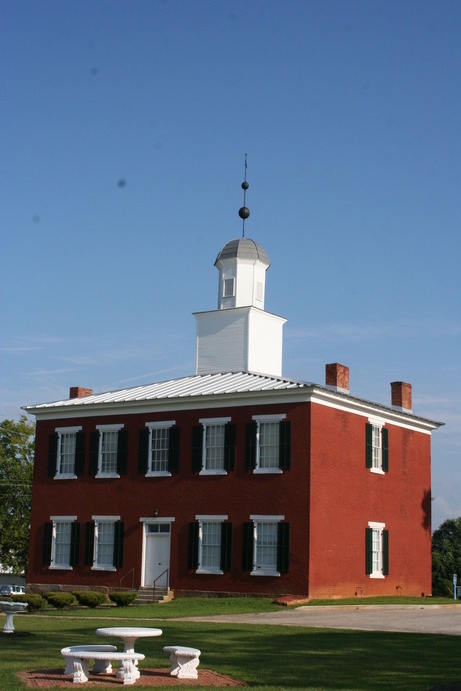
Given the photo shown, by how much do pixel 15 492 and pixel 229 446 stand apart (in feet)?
111

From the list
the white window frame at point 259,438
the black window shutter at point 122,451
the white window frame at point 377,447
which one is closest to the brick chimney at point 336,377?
the white window frame at point 377,447

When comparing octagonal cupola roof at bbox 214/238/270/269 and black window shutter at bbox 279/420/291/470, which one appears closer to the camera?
black window shutter at bbox 279/420/291/470

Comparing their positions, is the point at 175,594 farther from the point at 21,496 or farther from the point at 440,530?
the point at 440,530

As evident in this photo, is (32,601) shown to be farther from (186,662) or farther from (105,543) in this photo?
(186,662)

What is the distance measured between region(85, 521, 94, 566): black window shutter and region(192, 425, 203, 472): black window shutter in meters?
5.21

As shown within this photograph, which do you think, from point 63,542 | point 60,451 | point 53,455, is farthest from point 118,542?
point 53,455

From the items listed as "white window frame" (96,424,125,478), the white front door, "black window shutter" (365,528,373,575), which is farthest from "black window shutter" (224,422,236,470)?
"black window shutter" (365,528,373,575)

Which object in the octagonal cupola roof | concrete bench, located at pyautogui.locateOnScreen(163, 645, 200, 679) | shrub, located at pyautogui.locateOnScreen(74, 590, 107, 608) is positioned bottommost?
shrub, located at pyautogui.locateOnScreen(74, 590, 107, 608)

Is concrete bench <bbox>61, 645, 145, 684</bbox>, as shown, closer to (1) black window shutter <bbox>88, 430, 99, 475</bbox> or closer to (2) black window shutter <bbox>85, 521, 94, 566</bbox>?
(2) black window shutter <bbox>85, 521, 94, 566</bbox>

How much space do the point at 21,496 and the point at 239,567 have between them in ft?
112

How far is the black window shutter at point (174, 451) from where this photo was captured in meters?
34.7

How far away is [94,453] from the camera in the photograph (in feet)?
121

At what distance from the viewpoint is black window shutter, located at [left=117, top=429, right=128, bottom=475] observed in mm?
36125

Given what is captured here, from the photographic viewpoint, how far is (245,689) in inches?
485
